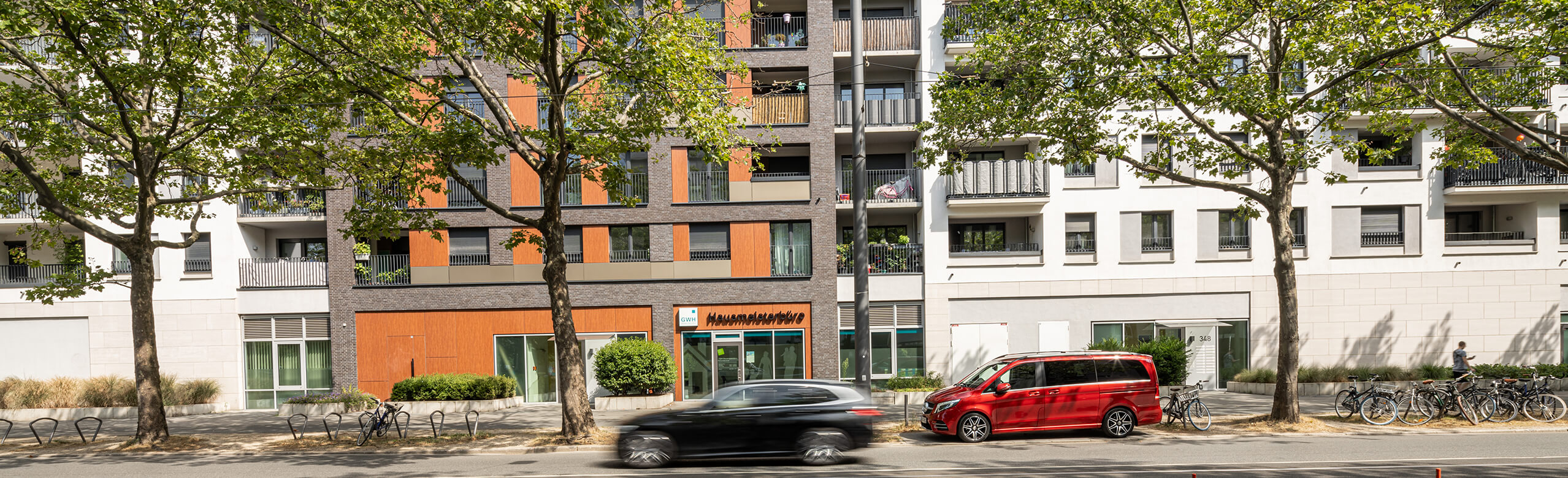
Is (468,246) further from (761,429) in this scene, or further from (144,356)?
(761,429)

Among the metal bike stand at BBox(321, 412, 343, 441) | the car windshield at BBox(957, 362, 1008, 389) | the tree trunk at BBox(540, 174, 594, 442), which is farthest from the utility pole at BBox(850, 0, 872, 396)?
the metal bike stand at BBox(321, 412, 343, 441)

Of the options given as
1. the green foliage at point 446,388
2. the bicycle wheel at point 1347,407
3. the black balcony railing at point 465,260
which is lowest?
the green foliage at point 446,388

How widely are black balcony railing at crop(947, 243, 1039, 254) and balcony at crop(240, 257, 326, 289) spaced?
1810 centimetres

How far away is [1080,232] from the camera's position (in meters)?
22.4

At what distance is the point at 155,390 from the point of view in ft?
44.9

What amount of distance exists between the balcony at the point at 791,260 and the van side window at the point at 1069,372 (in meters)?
9.65

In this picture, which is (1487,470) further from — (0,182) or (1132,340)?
(0,182)

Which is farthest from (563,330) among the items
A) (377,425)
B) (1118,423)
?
(1118,423)

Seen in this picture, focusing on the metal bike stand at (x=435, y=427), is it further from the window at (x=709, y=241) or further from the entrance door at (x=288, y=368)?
the window at (x=709, y=241)

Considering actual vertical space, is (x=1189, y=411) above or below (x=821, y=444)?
below

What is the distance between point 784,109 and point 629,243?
230 inches

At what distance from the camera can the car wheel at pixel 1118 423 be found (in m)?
13.1

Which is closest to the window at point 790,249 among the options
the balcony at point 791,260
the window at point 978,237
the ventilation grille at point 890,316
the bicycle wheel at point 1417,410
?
the balcony at point 791,260

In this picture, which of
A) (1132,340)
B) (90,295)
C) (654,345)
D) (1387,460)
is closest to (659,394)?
(654,345)
